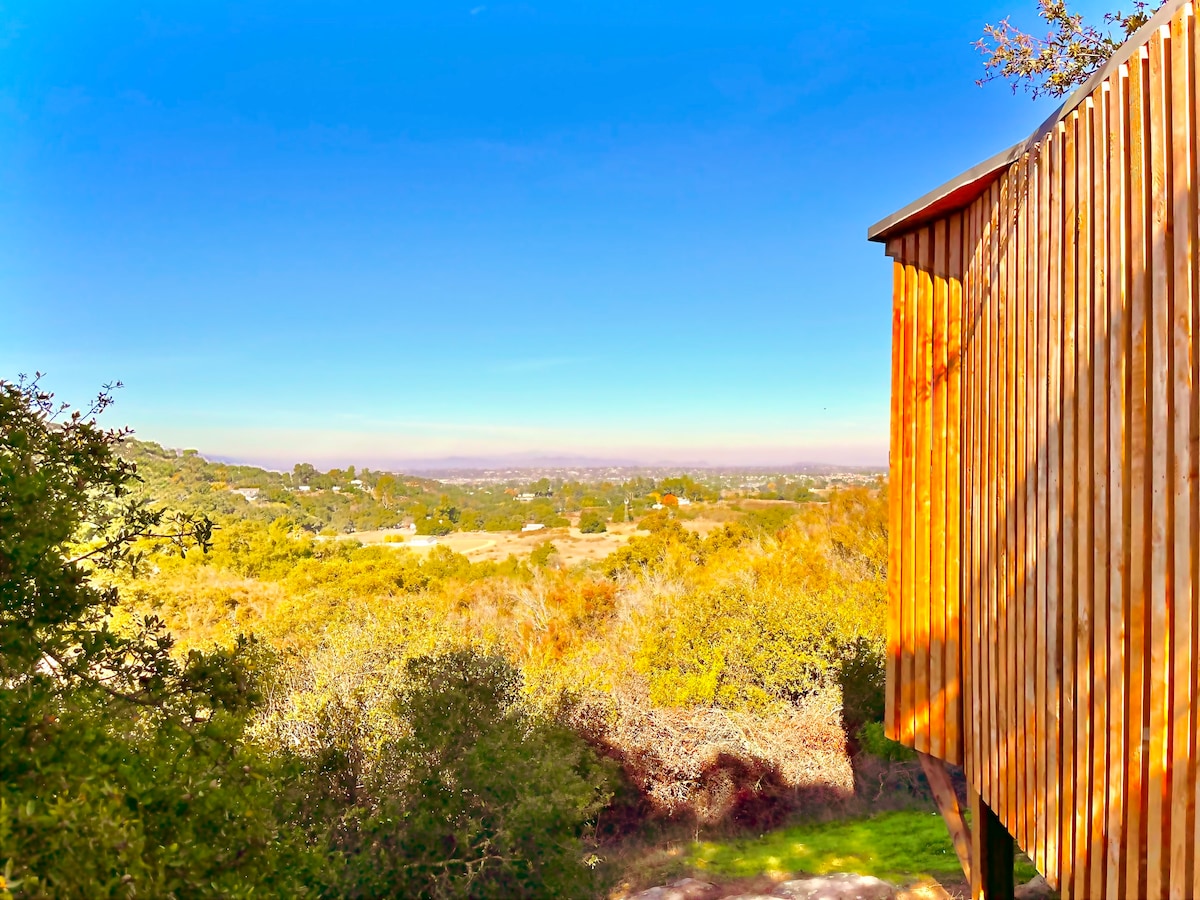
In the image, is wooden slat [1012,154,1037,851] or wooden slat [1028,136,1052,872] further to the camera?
wooden slat [1012,154,1037,851]

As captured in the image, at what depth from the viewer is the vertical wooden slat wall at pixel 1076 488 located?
5.43 ft

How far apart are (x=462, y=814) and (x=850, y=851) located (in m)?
5.01

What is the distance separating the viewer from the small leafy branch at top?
18.5ft

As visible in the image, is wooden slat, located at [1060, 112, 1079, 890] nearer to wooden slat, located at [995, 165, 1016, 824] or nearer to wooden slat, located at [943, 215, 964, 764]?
wooden slat, located at [995, 165, 1016, 824]

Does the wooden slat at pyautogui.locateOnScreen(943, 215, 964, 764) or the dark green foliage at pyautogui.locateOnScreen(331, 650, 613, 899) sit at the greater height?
the wooden slat at pyautogui.locateOnScreen(943, 215, 964, 764)

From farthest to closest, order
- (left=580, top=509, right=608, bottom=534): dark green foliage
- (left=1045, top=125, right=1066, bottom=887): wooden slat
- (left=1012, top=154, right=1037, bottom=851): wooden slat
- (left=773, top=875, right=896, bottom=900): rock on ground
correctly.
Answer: (left=580, top=509, right=608, bottom=534): dark green foliage → (left=773, top=875, right=896, bottom=900): rock on ground → (left=1012, top=154, right=1037, bottom=851): wooden slat → (left=1045, top=125, right=1066, bottom=887): wooden slat

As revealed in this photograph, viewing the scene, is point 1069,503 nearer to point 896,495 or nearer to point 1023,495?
point 1023,495

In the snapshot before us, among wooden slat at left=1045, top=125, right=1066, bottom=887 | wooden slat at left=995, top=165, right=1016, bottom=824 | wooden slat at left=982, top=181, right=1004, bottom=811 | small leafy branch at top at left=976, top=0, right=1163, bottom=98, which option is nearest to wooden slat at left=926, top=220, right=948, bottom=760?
wooden slat at left=982, top=181, right=1004, bottom=811

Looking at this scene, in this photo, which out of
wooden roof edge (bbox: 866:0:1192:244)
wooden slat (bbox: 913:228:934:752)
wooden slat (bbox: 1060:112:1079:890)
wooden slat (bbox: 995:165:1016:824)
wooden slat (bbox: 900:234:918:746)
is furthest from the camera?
wooden slat (bbox: 900:234:918:746)

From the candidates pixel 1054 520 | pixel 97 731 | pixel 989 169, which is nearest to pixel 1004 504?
pixel 1054 520

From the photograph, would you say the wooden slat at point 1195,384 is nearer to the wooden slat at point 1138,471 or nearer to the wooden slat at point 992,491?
the wooden slat at point 1138,471

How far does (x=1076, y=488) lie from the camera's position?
7.06 feet

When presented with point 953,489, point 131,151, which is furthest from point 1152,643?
point 131,151

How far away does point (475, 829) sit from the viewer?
6.51 m
